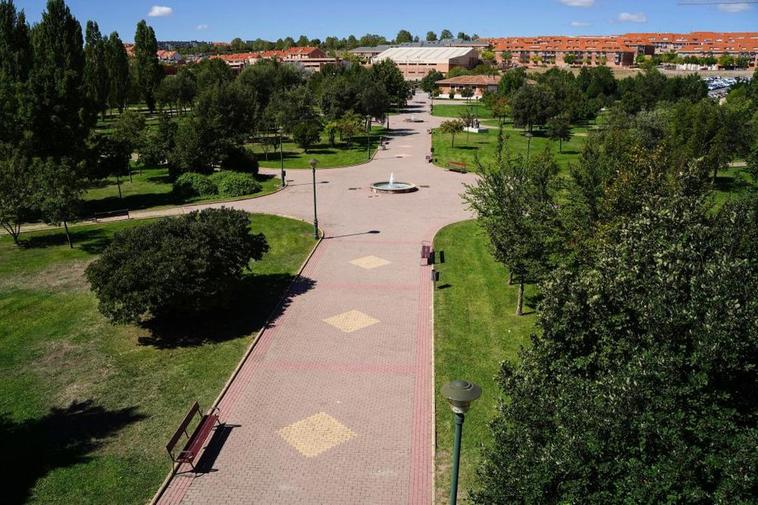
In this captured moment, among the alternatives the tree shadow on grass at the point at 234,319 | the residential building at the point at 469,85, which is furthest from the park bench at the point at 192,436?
the residential building at the point at 469,85

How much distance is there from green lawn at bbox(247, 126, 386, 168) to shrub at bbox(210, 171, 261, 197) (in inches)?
399

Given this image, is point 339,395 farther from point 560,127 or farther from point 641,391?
point 560,127

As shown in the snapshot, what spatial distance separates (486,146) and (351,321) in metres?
42.5

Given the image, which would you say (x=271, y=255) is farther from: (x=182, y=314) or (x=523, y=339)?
(x=523, y=339)

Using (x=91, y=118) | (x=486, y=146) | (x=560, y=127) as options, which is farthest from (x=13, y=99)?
(x=560, y=127)

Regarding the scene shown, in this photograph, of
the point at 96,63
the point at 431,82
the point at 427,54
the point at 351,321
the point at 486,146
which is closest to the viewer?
the point at 351,321

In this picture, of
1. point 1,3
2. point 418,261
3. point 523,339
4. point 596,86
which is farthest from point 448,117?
point 523,339

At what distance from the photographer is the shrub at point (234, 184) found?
37.2 m

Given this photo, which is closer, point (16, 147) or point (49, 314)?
point (49, 314)

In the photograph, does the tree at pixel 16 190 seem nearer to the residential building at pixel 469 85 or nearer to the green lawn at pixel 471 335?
the green lawn at pixel 471 335

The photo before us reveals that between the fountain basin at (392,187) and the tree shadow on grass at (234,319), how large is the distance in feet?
53.4

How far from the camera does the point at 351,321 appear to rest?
19422mm

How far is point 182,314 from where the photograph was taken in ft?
64.6

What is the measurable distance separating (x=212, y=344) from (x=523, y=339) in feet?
33.9
